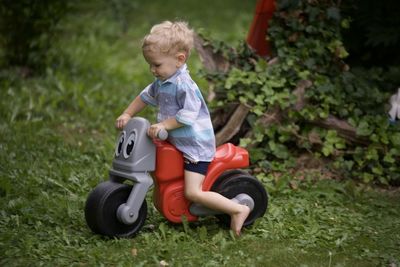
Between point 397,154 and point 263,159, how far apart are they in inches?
39.7

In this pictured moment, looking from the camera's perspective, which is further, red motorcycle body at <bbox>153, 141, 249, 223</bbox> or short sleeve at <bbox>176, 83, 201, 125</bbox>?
red motorcycle body at <bbox>153, 141, 249, 223</bbox>

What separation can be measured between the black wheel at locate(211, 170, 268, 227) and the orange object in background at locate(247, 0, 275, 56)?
1923mm

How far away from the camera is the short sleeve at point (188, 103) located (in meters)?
3.59

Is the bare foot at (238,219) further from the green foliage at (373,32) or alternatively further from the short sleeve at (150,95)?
the green foliage at (373,32)

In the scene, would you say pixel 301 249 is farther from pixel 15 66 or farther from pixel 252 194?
pixel 15 66

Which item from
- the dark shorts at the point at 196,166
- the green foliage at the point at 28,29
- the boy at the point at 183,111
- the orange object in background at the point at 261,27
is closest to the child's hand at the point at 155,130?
the boy at the point at 183,111

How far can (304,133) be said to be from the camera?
510cm

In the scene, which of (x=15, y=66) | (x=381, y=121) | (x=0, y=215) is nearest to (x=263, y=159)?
(x=381, y=121)

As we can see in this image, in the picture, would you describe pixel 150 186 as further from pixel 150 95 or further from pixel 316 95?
pixel 316 95

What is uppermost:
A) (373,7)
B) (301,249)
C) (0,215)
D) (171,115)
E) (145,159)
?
(373,7)

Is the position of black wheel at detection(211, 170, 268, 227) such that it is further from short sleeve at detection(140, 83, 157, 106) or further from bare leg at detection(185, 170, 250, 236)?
short sleeve at detection(140, 83, 157, 106)

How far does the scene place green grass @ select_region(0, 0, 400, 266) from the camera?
3545 mm

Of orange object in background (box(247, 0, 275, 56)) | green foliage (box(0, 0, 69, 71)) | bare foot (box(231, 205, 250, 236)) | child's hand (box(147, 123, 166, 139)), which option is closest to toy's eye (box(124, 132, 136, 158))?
child's hand (box(147, 123, 166, 139))

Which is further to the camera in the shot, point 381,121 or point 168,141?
point 381,121
